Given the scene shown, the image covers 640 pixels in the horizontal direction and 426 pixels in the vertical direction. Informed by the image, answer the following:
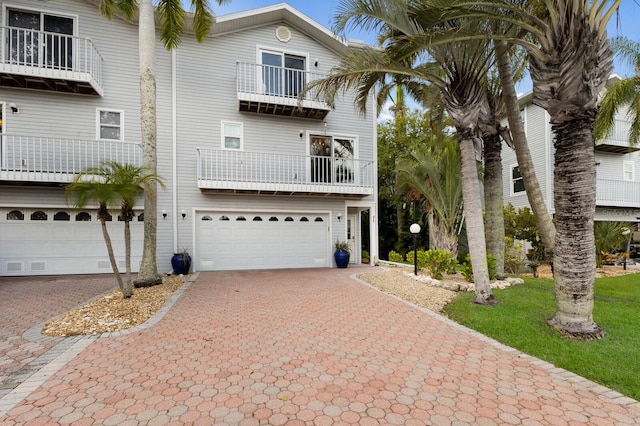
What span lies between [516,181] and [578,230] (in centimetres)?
1494

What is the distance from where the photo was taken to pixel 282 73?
40.2 feet

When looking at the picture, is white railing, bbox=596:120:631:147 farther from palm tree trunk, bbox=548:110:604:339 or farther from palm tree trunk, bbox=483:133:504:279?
palm tree trunk, bbox=548:110:604:339

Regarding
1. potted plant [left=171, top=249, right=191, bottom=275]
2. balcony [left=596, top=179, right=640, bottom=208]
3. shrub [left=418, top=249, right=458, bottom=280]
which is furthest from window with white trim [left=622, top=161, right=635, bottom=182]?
potted plant [left=171, top=249, right=191, bottom=275]

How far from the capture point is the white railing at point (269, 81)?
11875 millimetres

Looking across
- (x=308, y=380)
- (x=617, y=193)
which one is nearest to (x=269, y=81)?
(x=308, y=380)

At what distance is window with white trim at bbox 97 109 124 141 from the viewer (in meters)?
10.9

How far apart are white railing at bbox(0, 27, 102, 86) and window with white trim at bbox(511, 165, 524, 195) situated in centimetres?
1906

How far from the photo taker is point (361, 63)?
261 inches

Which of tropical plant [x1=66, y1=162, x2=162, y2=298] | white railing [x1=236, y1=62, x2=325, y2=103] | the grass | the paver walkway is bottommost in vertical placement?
the grass

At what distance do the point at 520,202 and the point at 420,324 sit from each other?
1510 cm

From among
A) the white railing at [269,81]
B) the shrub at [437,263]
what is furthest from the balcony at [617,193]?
the white railing at [269,81]

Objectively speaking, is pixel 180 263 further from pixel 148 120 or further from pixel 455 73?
pixel 455 73

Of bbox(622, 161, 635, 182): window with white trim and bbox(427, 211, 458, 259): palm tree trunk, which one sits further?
bbox(622, 161, 635, 182): window with white trim

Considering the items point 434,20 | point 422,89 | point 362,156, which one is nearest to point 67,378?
point 434,20
